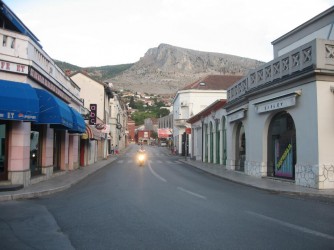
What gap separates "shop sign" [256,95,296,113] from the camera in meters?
17.4

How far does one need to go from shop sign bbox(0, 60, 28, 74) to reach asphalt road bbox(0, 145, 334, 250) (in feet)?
17.1

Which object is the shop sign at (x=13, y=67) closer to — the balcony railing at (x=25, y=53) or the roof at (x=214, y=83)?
the balcony railing at (x=25, y=53)

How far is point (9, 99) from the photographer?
1423 cm

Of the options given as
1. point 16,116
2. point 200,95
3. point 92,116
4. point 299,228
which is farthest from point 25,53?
point 200,95

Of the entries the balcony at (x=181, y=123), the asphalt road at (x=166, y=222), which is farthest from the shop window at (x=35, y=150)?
the balcony at (x=181, y=123)

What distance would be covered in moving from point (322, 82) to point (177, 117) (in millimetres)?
51048

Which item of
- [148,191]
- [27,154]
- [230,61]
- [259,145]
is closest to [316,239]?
[148,191]

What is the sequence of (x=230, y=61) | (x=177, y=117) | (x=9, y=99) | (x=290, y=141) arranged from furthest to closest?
(x=230, y=61) < (x=177, y=117) < (x=290, y=141) < (x=9, y=99)

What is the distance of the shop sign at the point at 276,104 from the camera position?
1743cm

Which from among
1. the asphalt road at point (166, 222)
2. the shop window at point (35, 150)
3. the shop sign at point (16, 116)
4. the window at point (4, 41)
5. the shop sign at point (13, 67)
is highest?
the window at point (4, 41)

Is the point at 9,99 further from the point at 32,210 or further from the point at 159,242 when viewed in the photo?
the point at 159,242

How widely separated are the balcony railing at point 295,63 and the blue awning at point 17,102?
11.0 m

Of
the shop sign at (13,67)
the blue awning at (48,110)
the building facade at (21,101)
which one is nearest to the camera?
the building facade at (21,101)

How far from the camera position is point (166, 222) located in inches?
351
